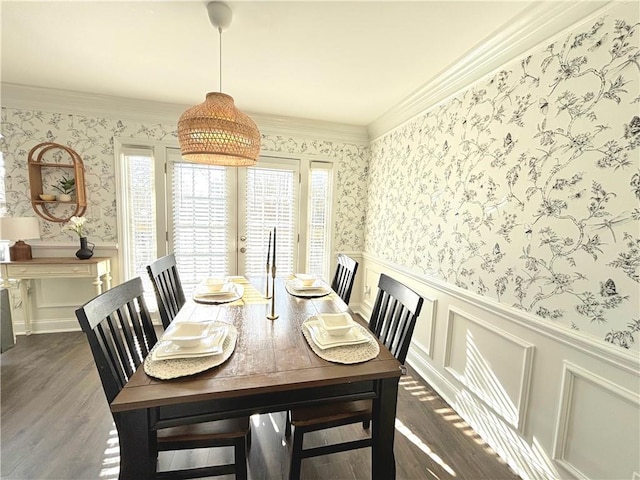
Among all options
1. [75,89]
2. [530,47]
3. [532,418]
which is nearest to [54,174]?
[75,89]

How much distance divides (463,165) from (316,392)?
1.80m

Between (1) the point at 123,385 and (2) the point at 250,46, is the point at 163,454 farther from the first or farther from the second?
(2) the point at 250,46

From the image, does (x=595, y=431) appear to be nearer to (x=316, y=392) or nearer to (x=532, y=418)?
(x=532, y=418)

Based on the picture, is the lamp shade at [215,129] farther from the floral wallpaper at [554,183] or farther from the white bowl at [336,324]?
the floral wallpaper at [554,183]

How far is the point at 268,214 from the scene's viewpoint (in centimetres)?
339

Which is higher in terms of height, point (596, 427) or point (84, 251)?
point (84, 251)

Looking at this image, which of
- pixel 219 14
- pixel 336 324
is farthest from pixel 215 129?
pixel 336 324

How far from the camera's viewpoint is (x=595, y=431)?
4.09 ft

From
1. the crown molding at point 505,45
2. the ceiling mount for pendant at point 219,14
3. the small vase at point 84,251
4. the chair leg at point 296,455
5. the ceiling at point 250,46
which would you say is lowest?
the chair leg at point 296,455

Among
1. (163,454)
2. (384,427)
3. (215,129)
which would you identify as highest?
(215,129)

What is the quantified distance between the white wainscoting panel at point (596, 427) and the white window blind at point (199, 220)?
309 centimetres

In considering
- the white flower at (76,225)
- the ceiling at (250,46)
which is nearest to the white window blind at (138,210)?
the white flower at (76,225)

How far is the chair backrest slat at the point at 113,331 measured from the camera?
3.38 ft

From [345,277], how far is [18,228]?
290cm
